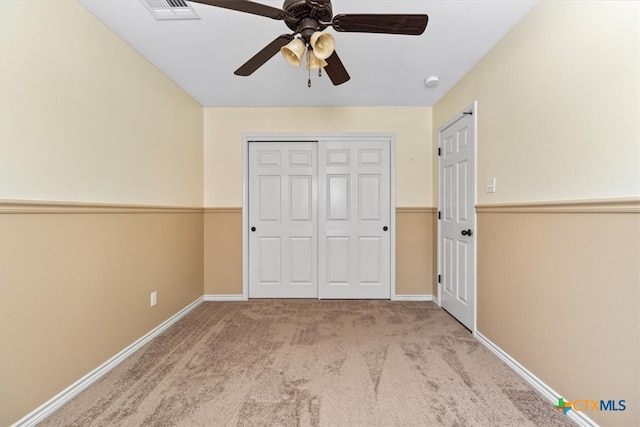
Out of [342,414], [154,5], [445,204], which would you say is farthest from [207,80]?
[342,414]

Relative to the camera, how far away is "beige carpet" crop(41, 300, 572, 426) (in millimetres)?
1541

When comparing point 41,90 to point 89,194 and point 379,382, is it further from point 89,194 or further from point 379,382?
point 379,382

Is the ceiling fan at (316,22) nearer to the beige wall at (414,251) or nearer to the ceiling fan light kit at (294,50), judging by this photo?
the ceiling fan light kit at (294,50)

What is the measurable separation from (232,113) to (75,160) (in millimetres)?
2059

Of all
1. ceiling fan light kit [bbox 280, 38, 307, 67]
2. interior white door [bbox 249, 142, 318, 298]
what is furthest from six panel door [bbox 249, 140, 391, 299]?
ceiling fan light kit [bbox 280, 38, 307, 67]

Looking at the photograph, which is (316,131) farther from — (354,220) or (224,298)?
(224,298)

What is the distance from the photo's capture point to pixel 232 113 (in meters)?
3.58

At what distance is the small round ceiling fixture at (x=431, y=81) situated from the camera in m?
2.75

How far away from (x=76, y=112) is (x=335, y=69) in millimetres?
1607

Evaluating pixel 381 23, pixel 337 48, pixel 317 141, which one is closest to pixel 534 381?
pixel 381 23

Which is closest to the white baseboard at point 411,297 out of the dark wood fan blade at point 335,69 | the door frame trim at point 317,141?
the door frame trim at point 317,141

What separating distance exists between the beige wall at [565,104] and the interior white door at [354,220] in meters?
1.37

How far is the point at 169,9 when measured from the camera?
71.9 inches

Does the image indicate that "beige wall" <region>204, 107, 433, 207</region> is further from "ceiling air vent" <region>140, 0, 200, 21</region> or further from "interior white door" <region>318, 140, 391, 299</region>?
"ceiling air vent" <region>140, 0, 200, 21</region>
